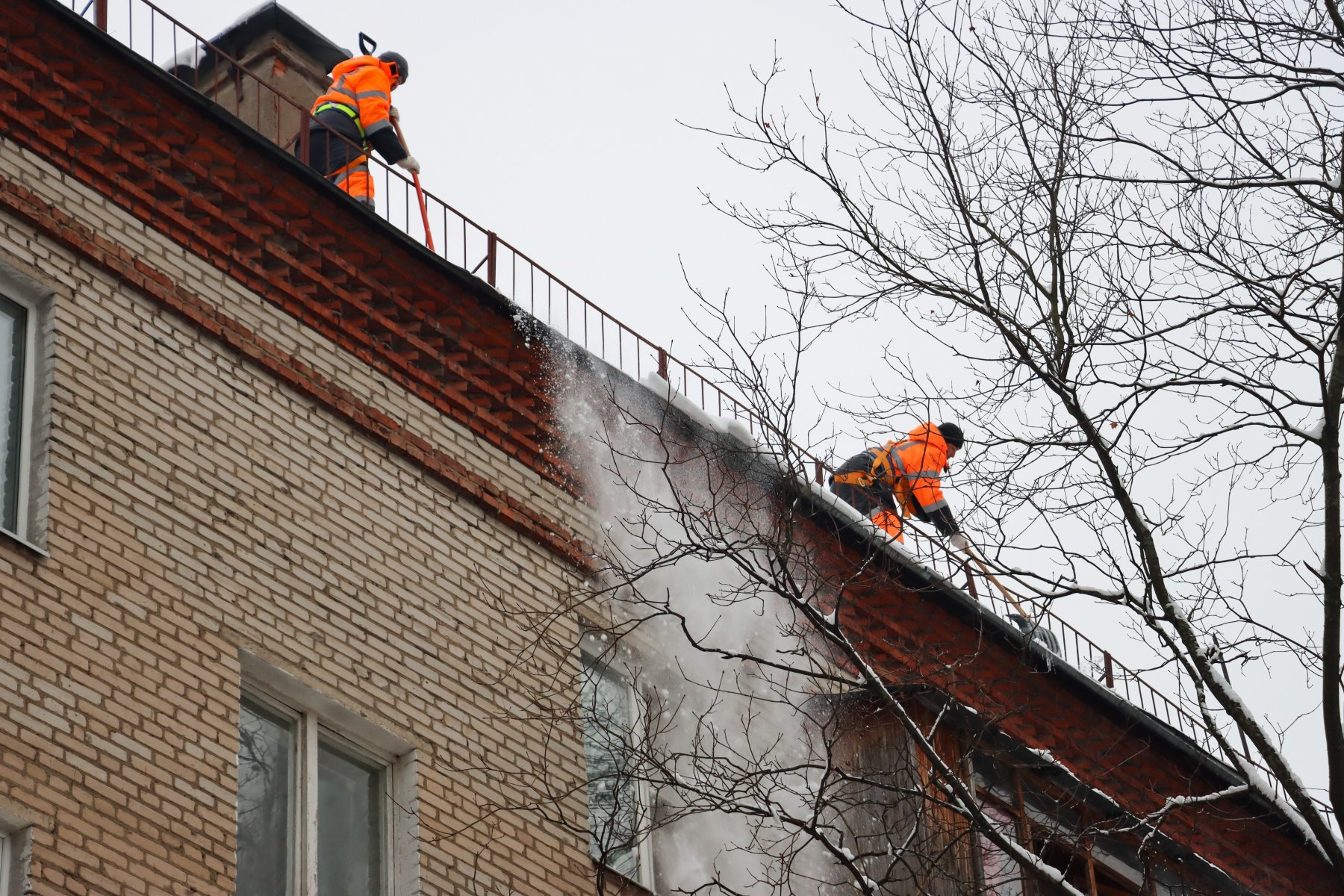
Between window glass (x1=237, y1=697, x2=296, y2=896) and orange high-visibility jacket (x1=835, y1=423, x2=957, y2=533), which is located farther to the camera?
orange high-visibility jacket (x1=835, y1=423, x2=957, y2=533)

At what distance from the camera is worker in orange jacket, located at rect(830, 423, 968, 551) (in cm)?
1012

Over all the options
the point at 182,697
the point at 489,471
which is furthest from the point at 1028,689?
the point at 182,697

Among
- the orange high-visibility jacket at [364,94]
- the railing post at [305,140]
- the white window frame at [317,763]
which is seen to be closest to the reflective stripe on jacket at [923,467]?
the white window frame at [317,763]

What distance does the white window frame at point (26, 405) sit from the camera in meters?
8.91

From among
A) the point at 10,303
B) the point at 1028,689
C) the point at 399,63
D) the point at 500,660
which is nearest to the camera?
the point at 10,303

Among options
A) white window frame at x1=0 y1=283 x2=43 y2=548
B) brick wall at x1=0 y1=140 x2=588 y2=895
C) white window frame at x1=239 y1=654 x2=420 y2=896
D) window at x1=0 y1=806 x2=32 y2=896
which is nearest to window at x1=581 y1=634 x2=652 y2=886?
brick wall at x1=0 y1=140 x2=588 y2=895

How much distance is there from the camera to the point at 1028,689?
14.0m

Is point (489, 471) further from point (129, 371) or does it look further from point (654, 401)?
point (129, 371)

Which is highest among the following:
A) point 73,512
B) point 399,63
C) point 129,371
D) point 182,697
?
point 399,63

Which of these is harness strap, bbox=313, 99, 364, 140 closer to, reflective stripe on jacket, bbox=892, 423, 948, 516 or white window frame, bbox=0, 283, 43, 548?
reflective stripe on jacket, bbox=892, 423, 948, 516

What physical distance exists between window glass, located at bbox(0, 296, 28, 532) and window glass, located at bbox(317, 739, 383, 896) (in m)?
1.85

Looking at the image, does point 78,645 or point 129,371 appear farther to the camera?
point 129,371

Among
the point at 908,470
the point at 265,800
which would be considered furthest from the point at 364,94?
the point at 265,800

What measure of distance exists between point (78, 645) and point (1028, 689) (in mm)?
7095
